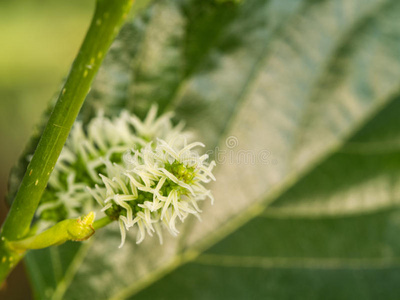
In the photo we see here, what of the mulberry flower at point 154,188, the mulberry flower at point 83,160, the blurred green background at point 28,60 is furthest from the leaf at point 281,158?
the blurred green background at point 28,60

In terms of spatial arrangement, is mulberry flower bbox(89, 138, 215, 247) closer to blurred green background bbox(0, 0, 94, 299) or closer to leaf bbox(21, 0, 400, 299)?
leaf bbox(21, 0, 400, 299)

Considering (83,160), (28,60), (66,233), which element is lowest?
(66,233)

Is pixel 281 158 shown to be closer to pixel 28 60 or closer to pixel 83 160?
pixel 83 160

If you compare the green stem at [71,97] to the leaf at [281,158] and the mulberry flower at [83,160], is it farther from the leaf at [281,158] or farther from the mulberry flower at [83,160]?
the leaf at [281,158]

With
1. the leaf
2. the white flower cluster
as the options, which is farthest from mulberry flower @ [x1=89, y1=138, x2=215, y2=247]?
the leaf

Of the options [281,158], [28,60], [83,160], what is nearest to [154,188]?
[83,160]
